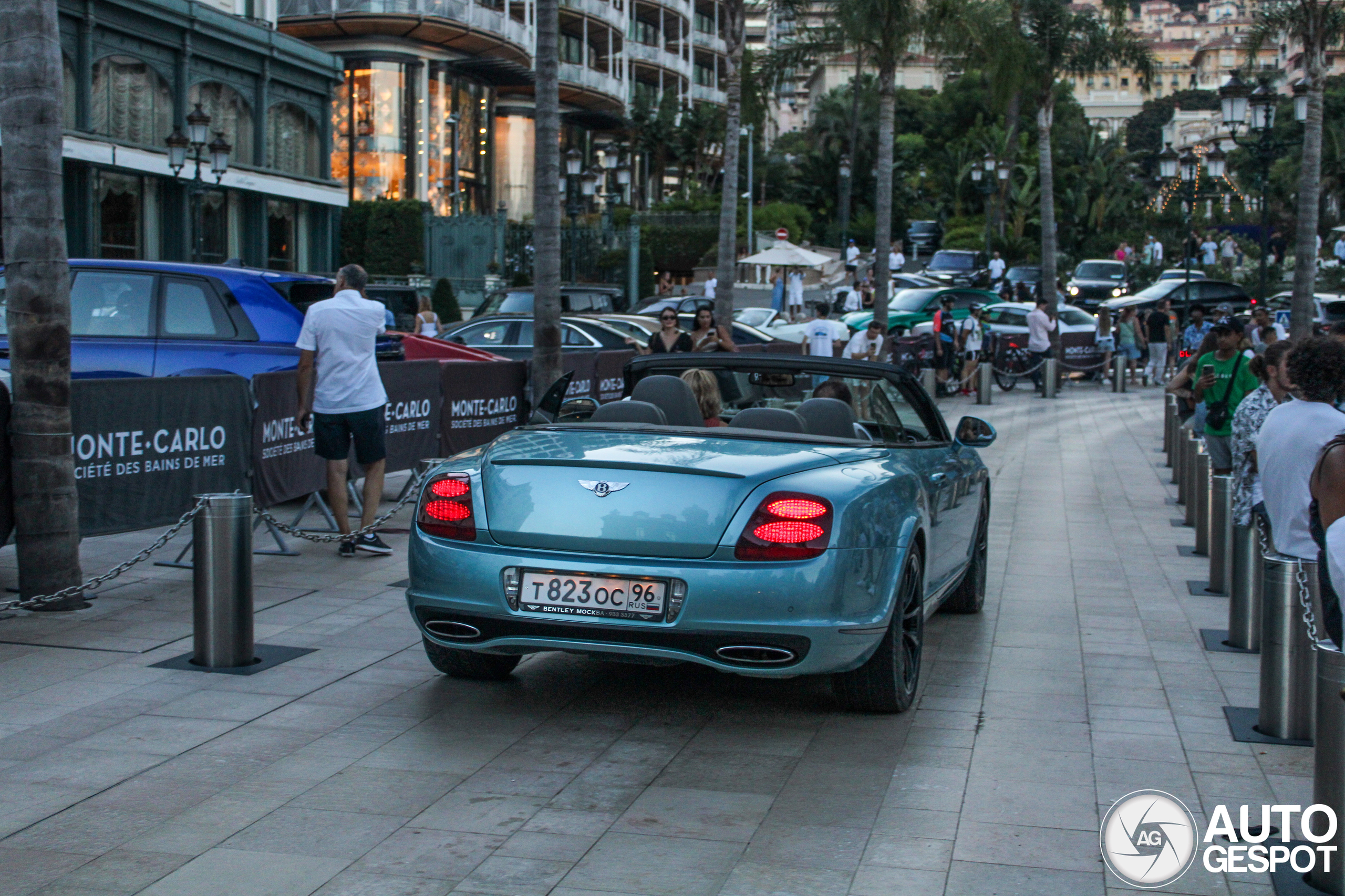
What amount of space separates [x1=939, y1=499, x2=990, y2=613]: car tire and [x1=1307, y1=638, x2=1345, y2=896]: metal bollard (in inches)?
146

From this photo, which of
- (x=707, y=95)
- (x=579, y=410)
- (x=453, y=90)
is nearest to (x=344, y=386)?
(x=579, y=410)

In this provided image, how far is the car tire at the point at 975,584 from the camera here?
816 cm

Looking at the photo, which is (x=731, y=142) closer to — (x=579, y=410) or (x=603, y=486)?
(x=579, y=410)

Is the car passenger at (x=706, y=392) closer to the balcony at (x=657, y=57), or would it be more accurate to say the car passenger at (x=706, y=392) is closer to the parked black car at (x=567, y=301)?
the parked black car at (x=567, y=301)

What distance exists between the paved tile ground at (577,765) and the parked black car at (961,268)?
144 feet

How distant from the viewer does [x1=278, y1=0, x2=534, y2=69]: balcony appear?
45.7 meters

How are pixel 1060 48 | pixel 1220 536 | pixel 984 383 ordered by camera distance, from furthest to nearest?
pixel 1060 48 → pixel 984 383 → pixel 1220 536

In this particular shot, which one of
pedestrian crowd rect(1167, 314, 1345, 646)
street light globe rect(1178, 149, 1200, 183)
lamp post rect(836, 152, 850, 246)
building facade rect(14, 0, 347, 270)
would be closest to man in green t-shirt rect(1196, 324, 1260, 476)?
pedestrian crowd rect(1167, 314, 1345, 646)

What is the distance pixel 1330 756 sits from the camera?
4.24m

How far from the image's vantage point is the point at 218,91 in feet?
111

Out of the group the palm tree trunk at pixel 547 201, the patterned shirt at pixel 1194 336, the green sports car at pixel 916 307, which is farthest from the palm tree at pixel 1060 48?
the palm tree trunk at pixel 547 201

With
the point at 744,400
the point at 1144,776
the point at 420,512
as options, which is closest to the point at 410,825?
the point at 420,512

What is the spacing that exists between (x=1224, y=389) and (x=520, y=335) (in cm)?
1098

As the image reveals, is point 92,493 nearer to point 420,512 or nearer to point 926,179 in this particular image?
point 420,512
